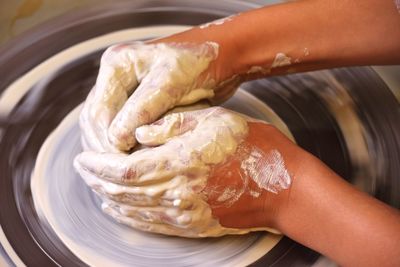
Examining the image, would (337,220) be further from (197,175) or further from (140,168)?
(140,168)

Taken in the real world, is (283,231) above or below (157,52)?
below

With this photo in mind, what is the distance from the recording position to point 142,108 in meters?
1.06

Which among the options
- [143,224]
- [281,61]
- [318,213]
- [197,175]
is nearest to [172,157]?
[197,175]

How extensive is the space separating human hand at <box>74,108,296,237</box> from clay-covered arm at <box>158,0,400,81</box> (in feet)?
0.65

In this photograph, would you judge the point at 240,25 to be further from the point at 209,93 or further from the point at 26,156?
the point at 26,156

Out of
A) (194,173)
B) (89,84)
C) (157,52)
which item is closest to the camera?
(194,173)

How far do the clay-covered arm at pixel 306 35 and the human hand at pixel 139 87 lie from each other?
5 centimetres

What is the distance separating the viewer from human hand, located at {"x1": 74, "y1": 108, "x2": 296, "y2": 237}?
99 centimetres

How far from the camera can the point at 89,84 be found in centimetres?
135

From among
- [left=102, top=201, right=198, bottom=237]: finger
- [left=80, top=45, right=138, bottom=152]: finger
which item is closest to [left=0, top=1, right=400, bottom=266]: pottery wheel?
[left=102, top=201, right=198, bottom=237]: finger

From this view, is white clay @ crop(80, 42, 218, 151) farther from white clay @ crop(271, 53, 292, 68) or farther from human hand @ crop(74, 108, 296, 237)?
white clay @ crop(271, 53, 292, 68)

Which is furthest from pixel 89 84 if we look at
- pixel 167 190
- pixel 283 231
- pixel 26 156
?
pixel 283 231

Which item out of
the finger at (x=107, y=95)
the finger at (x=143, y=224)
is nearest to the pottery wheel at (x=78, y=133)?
the finger at (x=143, y=224)

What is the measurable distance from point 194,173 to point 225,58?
1.01 ft
